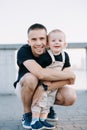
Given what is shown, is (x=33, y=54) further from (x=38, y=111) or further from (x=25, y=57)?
(x=38, y=111)

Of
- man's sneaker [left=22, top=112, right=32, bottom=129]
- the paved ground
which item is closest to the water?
the paved ground

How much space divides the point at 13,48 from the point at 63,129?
3.67m

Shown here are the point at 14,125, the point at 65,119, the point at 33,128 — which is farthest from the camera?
the point at 65,119

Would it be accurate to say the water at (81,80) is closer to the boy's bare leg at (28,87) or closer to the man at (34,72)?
the man at (34,72)

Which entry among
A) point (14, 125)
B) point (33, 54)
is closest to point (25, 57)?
point (33, 54)

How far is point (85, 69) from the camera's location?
23.5 ft

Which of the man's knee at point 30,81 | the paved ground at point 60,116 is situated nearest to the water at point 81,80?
the paved ground at point 60,116

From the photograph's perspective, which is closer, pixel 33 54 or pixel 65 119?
pixel 33 54

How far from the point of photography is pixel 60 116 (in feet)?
14.3

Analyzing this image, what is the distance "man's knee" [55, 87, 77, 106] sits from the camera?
3.62 meters

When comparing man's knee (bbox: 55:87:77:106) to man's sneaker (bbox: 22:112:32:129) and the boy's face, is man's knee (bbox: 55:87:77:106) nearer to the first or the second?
man's sneaker (bbox: 22:112:32:129)

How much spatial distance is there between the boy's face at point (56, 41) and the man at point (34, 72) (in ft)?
0.25

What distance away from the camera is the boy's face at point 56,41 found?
3417 mm

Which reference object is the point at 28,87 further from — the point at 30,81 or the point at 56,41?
the point at 56,41
